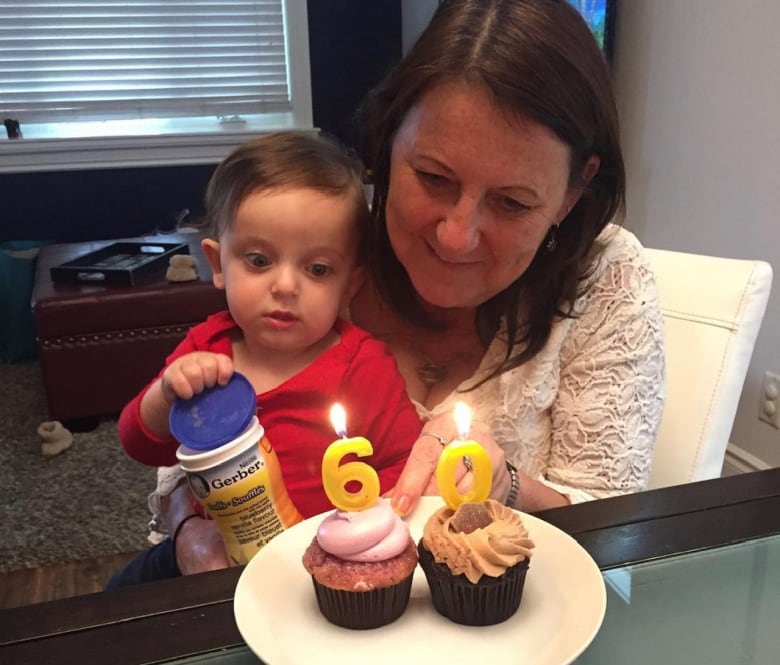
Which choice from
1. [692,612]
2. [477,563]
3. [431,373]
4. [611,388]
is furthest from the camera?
[431,373]

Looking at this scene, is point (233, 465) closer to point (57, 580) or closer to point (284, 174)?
point (284, 174)

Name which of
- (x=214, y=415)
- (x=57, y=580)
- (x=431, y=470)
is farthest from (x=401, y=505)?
(x=57, y=580)

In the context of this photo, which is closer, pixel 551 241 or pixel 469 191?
pixel 469 191

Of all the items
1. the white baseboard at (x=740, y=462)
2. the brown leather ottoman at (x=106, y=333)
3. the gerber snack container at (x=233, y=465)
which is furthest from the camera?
the brown leather ottoman at (x=106, y=333)

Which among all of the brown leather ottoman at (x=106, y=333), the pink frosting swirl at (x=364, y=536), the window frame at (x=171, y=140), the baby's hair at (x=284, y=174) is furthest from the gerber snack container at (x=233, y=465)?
the window frame at (x=171, y=140)

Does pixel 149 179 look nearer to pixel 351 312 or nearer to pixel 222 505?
pixel 351 312

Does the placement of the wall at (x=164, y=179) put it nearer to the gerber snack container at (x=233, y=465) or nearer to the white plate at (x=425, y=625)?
the gerber snack container at (x=233, y=465)

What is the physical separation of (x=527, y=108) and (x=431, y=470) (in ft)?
1.39

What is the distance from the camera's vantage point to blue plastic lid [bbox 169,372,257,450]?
0.73m

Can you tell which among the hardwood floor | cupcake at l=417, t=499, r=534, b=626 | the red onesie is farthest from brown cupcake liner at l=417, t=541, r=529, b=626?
the hardwood floor

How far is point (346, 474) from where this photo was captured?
0.63m

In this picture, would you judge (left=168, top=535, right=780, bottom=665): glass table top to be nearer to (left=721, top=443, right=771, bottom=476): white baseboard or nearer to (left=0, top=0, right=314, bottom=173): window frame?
(left=721, top=443, right=771, bottom=476): white baseboard

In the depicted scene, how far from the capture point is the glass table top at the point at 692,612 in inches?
26.2

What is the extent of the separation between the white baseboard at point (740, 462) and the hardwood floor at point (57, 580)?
1.80m
